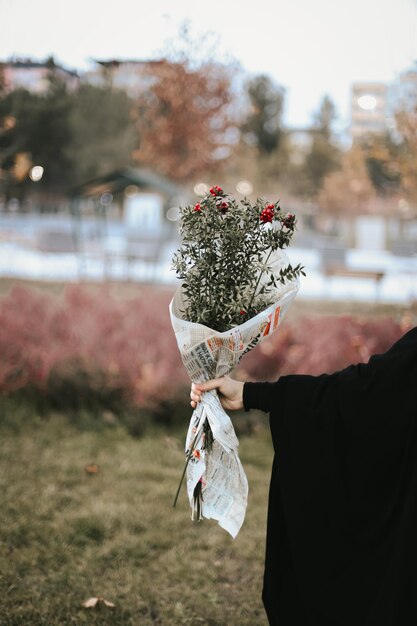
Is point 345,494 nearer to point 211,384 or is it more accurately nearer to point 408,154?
point 211,384

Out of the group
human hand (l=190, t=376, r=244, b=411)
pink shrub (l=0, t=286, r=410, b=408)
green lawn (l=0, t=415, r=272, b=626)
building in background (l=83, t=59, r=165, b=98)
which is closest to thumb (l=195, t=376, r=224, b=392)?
human hand (l=190, t=376, r=244, b=411)

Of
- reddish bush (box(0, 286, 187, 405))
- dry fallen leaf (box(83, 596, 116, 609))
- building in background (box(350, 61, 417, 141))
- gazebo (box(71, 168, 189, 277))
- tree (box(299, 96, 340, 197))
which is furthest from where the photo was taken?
gazebo (box(71, 168, 189, 277))

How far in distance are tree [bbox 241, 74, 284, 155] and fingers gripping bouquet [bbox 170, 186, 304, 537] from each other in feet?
17.5

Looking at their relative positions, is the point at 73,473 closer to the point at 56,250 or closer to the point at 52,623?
the point at 52,623

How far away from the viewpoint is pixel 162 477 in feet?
14.8

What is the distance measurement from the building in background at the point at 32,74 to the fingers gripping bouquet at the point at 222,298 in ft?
18.8

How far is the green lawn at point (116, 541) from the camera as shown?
9.82 feet

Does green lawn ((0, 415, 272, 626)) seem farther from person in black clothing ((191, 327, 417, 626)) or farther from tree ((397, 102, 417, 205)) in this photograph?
tree ((397, 102, 417, 205))

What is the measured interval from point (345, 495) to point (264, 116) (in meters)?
5.99

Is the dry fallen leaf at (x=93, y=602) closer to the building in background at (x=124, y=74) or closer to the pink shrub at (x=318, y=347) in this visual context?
the pink shrub at (x=318, y=347)

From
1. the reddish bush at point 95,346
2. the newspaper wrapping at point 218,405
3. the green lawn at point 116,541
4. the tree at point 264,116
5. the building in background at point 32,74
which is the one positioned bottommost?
the green lawn at point 116,541

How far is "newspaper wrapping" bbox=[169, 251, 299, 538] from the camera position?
2.10 meters

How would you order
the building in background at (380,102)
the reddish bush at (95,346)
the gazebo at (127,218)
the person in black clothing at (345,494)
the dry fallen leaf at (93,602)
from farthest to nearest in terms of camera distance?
the gazebo at (127,218) → the building in background at (380,102) → the reddish bush at (95,346) → the dry fallen leaf at (93,602) → the person in black clothing at (345,494)

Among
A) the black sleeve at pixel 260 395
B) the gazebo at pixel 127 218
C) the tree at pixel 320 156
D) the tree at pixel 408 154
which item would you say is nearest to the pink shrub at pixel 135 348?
the gazebo at pixel 127 218
